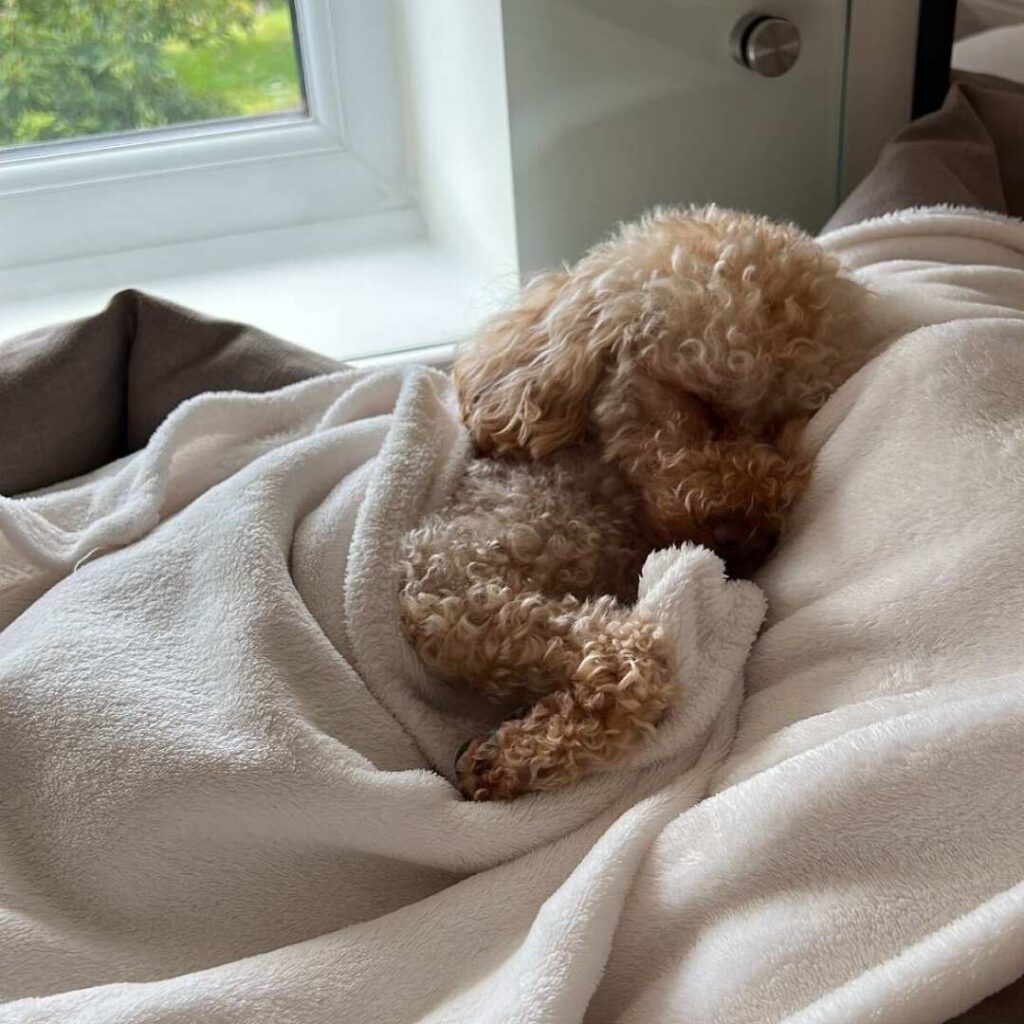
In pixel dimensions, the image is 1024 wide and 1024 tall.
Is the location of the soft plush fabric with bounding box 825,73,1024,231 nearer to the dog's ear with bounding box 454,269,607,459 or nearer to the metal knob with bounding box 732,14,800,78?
the metal knob with bounding box 732,14,800,78

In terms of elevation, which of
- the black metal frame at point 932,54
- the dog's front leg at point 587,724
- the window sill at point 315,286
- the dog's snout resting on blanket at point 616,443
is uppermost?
the black metal frame at point 932,54

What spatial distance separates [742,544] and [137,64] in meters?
1.42

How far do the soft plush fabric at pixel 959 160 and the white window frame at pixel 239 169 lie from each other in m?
0.86

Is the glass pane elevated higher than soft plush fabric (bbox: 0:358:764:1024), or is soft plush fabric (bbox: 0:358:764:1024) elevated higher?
the glass pane

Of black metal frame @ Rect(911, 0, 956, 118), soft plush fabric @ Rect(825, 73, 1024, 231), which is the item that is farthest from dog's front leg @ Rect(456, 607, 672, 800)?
black metal frame @ Rect(911, 0, 956, 118)

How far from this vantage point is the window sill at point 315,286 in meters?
1.90

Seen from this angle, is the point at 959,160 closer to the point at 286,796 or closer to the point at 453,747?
the point at 453,747

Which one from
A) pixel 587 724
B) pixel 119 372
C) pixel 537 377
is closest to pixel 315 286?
pixel 119 372

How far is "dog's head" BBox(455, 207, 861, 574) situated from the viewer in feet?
3.86

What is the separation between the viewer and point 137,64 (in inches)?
79.4

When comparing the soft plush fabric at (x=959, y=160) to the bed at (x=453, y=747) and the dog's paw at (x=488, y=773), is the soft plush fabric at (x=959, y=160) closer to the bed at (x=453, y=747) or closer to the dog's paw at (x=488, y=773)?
the bed at (x=453, y=747)

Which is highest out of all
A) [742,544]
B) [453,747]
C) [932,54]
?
[932,54]

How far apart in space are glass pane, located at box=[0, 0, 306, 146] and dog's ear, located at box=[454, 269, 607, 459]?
1.02m

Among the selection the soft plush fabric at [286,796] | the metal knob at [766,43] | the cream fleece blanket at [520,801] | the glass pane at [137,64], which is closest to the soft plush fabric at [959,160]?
the metal knob at [766,43]
